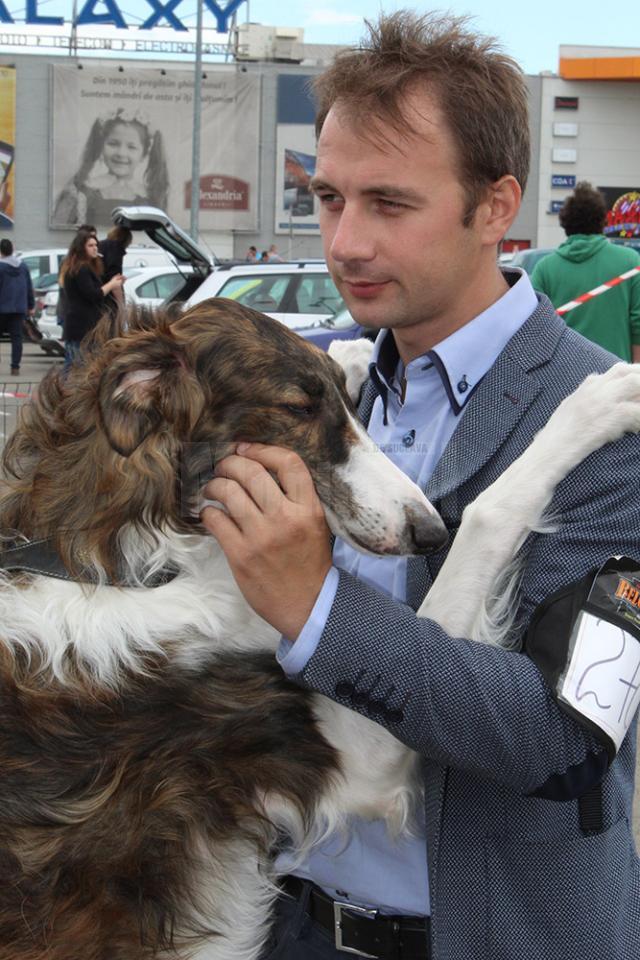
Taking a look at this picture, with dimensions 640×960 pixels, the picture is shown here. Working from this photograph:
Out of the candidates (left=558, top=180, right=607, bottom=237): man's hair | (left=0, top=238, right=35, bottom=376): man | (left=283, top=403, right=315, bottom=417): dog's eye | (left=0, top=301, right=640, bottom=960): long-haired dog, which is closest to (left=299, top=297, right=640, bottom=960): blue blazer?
A: (left=0, top=301, right=640, bottom=960): long-haired dog

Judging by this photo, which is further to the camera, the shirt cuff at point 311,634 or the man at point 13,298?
the man at point 13,298

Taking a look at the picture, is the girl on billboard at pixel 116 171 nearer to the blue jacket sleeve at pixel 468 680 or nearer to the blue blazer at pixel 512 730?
the blue blazer at pixel 512 730

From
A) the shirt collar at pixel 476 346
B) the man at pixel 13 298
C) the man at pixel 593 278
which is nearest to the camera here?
the shirt collar at pixel 476 346

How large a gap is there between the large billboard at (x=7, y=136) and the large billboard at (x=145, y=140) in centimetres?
177

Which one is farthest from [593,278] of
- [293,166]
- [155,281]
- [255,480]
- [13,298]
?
[293,166]

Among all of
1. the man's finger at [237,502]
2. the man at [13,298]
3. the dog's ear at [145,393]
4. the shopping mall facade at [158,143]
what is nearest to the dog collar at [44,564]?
the dog's ear at [145,393]

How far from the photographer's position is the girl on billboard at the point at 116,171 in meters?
51.2

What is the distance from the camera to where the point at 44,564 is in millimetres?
2453

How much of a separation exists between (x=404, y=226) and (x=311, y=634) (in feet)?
2.68

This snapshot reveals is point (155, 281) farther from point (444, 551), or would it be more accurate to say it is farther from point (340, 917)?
point (340, 917)

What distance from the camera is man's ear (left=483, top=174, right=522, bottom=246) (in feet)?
7.49

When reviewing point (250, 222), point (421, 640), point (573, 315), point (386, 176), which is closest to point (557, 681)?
point (421, 640)

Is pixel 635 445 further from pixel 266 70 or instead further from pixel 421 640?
pixel 266 70

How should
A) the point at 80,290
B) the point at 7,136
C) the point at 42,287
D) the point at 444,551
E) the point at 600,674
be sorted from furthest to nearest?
the point at 7,136, the point at 42,287, the point at 80,290, the point at 444,551, the point at 600,674
